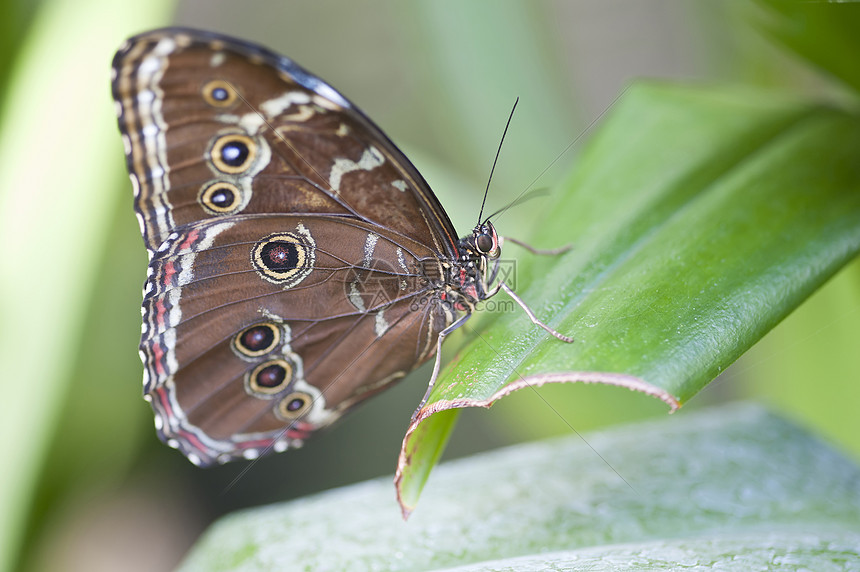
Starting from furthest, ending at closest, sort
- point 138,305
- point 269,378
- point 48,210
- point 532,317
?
point 138,305 < point 48,210 < point 269,378 < point 532,317

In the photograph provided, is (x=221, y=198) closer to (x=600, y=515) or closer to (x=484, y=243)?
(x=484, y=243)

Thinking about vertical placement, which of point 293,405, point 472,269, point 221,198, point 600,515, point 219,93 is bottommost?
point 600,515

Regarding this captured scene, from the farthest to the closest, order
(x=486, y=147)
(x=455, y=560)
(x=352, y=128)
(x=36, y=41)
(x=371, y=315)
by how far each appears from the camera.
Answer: (x=486, y=147), (x=36, y=41), (x=371, y=315), (x=352, y=128), (x=455, y=560)

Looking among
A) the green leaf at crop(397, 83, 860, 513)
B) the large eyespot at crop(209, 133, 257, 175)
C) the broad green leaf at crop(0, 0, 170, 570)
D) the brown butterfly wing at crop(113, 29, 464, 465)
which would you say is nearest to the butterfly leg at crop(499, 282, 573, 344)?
the green leaf at crop(397, 83, 860, 513)

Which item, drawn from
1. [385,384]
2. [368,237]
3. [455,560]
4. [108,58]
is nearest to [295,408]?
[385,384]

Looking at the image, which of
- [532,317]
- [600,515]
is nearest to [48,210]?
[532,317]

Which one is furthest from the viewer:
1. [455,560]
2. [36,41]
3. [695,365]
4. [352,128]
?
[36,41]

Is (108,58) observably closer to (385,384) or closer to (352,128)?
(352,128)

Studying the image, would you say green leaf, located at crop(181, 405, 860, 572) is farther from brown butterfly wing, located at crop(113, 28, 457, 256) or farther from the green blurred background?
brown butterfly wing, located at crop(113, 28, 457, 256)
